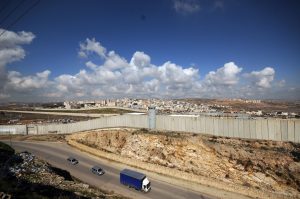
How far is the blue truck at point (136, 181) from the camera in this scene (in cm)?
3269

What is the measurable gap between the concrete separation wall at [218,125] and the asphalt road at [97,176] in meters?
12.0

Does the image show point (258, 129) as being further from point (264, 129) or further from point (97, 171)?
point (97, 171)

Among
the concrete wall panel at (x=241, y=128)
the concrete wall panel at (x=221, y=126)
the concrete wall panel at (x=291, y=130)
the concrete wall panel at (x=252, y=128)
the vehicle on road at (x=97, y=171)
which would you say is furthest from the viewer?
the concrete wall panel at (x=221, y=126)

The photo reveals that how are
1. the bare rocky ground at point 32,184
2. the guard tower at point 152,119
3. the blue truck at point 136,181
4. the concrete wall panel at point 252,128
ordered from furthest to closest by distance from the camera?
the guard tower at point 152,119, the concrete wall panel at point 252,128, the blue truck at point 136,181, the bare rocky ground at point 32,184

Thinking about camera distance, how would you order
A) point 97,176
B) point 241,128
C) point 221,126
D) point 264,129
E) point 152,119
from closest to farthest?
point 97,176, point 264,129, point 241,128, point 221,126, point 152,119

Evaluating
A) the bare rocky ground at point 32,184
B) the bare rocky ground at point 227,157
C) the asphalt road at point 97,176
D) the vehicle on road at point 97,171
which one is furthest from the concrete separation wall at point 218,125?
the bare rocky ground at point 32,184

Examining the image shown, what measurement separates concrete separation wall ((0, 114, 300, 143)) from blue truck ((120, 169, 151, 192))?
19.5 metres

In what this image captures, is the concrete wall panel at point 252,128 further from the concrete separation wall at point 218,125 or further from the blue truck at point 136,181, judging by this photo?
the blue truck at point 136,181

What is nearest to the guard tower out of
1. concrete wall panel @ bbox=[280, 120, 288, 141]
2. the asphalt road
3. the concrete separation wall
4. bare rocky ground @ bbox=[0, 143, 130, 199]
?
the concrete separation wall

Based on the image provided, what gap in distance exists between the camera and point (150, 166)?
41.8 meters

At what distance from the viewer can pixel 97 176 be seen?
38531 mm

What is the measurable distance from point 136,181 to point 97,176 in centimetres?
892

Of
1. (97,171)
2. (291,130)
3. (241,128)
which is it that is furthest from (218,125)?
(97,171)

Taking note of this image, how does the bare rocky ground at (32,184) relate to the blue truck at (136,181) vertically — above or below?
above
